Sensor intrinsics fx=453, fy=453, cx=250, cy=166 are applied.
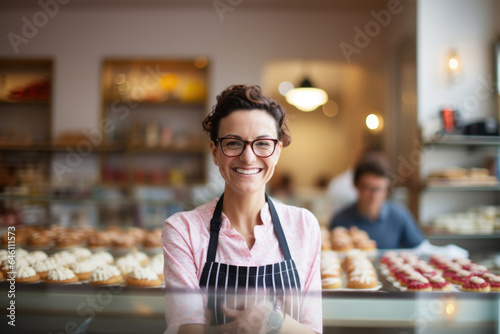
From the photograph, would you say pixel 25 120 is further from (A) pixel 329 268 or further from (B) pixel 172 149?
(A) pixel 329 268

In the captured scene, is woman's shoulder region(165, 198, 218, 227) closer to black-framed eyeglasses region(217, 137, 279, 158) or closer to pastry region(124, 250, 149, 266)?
black-framed eyeglasses region(217, 137, 279, 158)


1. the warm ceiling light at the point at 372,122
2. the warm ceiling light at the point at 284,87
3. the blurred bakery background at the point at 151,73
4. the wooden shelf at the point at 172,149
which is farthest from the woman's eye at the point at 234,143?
the warm ceiling light at the point at 284,87

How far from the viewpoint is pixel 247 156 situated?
106 centimetres

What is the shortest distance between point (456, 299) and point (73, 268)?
1.27m

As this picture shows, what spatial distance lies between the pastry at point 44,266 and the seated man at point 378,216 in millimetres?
1867

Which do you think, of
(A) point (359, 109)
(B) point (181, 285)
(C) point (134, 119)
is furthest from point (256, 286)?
(A) point (359, 109)

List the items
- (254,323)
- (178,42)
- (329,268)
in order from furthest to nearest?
(178,42) < (329,268) < (254,323)

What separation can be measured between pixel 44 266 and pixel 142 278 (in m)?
0.40

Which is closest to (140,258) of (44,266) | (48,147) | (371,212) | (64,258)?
(64,258)

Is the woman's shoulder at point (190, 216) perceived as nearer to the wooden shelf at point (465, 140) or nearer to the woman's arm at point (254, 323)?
the woman's arm at point (254, 323)

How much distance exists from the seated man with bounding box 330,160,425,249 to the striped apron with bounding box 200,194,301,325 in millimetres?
1906

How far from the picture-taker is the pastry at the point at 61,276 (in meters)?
1.52

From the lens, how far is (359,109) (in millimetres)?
6332

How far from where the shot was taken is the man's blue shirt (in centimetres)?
291
